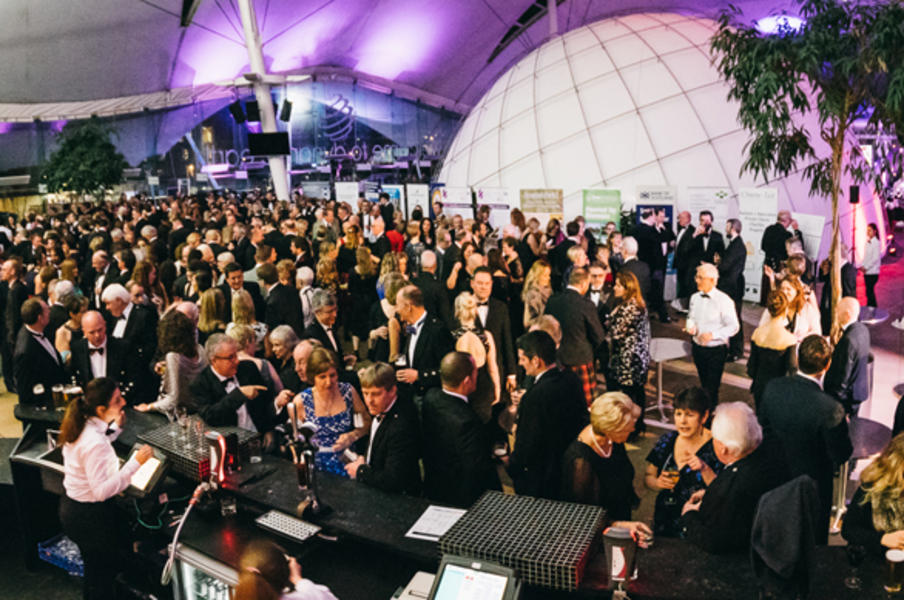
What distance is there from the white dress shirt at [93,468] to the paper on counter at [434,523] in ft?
5.02

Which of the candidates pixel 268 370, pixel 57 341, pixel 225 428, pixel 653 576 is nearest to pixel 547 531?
pixel 653 576

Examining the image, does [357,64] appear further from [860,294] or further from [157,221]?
[860,294]


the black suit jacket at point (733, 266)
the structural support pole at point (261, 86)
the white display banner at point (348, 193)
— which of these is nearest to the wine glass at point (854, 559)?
the black suit jacket at point (733, 266)

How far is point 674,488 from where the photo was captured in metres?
3.43

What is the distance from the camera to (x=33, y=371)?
5266 mm

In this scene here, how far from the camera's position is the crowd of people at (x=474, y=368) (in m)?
3.26

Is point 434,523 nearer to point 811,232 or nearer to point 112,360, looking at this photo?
point 112,360

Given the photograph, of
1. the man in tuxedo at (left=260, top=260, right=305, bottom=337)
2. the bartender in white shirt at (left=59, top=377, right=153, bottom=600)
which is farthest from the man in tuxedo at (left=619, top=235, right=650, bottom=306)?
the bartender in white shirt at (left=59, top=377, right=153, bottom=600)

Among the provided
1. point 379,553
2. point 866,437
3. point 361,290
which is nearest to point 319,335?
point 379,553

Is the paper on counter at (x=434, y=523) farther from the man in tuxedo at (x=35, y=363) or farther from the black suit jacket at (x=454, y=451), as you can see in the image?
the man in tuxedo at (x=35, y=363)

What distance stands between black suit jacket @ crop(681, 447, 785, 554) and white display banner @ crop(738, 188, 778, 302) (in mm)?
7839

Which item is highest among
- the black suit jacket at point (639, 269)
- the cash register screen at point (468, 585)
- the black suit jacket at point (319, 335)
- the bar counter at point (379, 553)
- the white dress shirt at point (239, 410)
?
the black suit jacket at point (639, 269)

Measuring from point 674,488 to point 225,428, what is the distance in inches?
97.1

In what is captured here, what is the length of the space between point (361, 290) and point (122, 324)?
296cm
